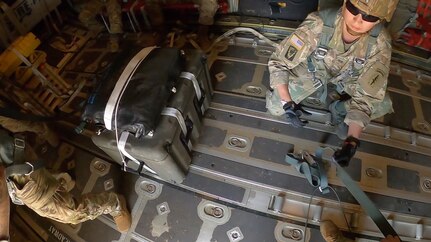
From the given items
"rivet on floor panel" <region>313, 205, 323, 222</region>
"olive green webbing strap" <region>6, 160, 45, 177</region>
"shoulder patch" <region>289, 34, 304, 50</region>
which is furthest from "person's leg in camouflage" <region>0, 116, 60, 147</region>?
"rivet on floor panel" <region>313, 205, 323, 222</region>

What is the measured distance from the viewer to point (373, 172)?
9.56ft

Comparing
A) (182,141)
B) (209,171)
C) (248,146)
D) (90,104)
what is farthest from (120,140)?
(248,146)

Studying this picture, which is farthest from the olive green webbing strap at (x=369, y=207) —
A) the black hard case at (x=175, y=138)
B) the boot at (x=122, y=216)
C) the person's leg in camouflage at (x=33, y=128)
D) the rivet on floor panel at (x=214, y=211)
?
the person's leg in camouflage at (x=33, y=128)

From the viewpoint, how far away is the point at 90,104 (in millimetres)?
2502

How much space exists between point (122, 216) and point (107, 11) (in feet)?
7.90

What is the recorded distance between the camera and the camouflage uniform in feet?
7.95

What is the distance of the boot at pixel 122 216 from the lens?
2.76 meters

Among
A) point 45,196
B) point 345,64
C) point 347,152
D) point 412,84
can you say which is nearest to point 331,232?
point 347,152

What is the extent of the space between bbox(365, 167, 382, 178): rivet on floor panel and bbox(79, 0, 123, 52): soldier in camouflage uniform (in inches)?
114

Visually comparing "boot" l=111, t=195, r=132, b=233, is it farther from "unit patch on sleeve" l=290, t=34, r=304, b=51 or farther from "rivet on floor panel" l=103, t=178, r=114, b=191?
"unit patch on sleeve" l=290, t=34, r=304, b=51

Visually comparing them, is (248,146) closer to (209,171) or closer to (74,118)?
(209,171)


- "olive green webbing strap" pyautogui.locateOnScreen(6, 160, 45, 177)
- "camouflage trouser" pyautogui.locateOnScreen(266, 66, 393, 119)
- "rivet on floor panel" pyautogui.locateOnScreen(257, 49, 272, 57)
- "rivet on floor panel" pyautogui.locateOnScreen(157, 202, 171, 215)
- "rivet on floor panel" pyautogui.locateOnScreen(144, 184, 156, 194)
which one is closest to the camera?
"olive green webbing strap" pyautogui.locateOnScreen(6, 160, 45, 177)

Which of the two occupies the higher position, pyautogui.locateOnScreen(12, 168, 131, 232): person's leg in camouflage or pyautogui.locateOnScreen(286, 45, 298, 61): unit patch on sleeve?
pyautogui.locateOnScreen(286, 45, 298, 61): unit patch on sleeve

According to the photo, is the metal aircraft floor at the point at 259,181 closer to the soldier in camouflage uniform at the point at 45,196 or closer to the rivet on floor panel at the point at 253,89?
the rivet on floor panel at the point at 253,89
